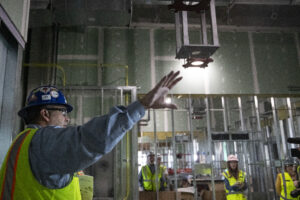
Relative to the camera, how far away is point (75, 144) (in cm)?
116

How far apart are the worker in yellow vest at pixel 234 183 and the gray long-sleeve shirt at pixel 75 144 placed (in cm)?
598

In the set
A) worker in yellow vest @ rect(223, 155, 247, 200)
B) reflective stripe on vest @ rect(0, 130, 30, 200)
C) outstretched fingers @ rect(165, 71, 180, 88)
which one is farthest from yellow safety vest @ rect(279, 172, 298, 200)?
reflective stripe on vest @ rect(0, 130, 30, 200)

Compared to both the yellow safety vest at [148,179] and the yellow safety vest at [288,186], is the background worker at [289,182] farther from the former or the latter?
the yellow safety vest at [148,179]

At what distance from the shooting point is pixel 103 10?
682 centimetres

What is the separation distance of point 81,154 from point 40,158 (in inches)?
8.8

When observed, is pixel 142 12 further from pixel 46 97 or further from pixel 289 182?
pixel 46 97

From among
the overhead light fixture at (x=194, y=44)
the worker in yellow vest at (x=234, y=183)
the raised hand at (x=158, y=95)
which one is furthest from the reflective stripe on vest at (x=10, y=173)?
the worker in yellow vest at (x=234, y=183)

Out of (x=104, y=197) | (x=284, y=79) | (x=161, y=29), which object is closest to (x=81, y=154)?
(x=104, y=197)

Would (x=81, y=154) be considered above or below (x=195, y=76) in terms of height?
below

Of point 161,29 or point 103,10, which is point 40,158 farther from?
point 161,29

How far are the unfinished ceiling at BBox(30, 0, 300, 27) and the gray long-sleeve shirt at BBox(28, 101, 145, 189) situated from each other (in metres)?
5.99

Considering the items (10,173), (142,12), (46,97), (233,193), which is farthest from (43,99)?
(142,12)

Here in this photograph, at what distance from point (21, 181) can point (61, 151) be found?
29 centimetres

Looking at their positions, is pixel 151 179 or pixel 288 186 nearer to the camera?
pixel 288 186
